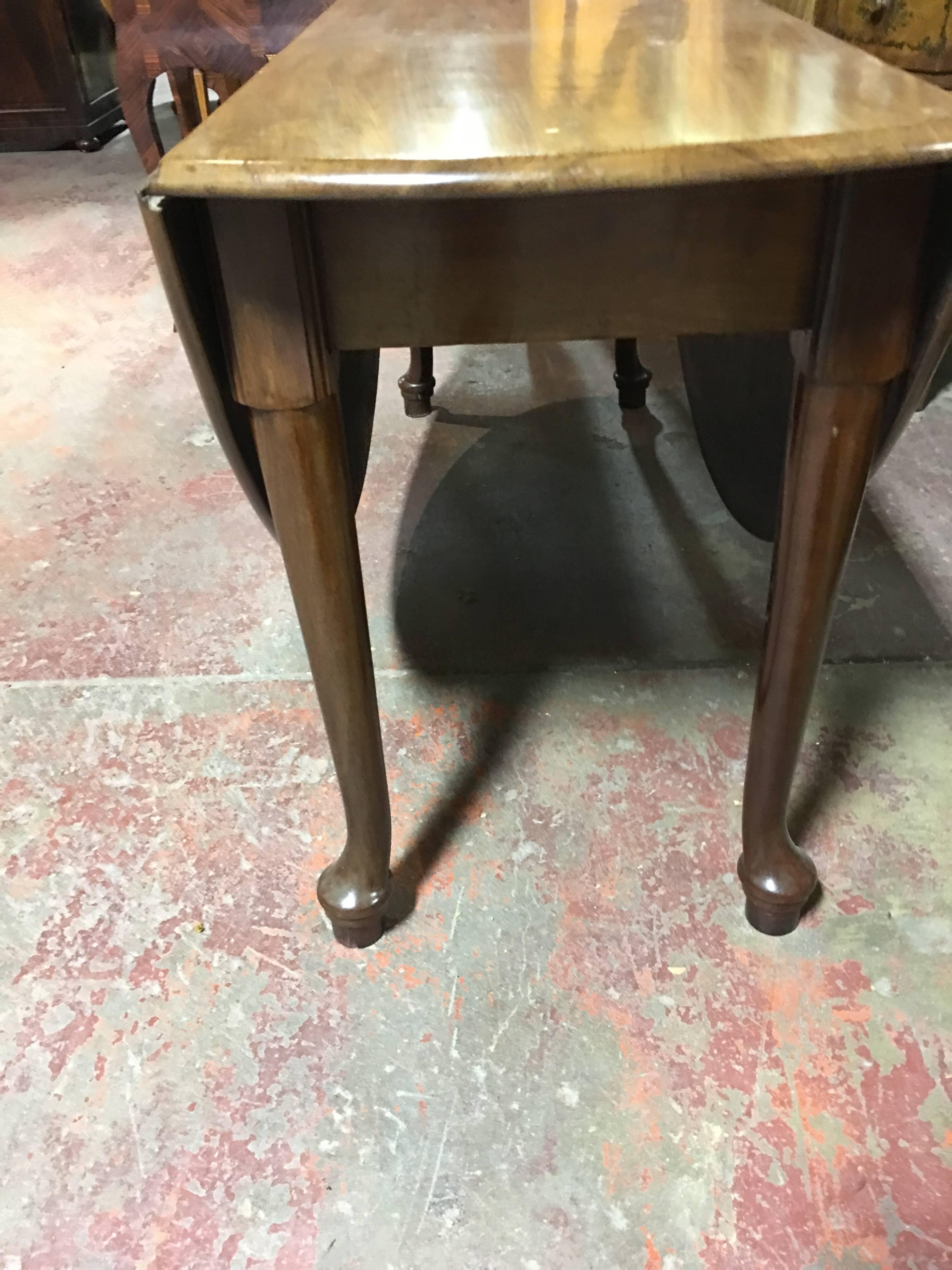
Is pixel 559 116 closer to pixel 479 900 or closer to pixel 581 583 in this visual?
pixel 479 900

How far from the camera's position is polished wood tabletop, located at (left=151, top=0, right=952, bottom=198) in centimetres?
53

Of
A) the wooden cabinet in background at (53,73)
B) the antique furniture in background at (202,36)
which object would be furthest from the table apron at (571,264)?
the wooden cabinet in background at (53,73)

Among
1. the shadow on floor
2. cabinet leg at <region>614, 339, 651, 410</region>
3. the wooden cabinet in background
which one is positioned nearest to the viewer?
the shadow on floor

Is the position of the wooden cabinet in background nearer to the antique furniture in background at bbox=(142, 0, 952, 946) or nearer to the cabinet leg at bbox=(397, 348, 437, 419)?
the cabinet leg at bbox=(397, 348, 437, 419)

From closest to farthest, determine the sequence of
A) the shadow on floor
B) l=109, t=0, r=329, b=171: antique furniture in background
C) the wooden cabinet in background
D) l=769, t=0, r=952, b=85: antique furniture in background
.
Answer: the shadow on floor, l=769, t=0, r=952, b=85: antique furniture in background, l=109, t=0, r=329, b=171: antique furniture in background, the wooden cabinet in background

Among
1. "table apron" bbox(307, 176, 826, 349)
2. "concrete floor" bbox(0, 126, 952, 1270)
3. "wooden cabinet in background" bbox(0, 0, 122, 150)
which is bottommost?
"concrete floor" bbox(0, 126, 952, 1270)

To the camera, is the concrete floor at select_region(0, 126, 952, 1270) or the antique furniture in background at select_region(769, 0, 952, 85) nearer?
the concrete floor at select_region(0, 126, 952, 1270)

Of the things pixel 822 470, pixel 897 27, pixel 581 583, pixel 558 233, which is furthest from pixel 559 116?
pixel 897 27

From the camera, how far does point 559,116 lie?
0.59 metres

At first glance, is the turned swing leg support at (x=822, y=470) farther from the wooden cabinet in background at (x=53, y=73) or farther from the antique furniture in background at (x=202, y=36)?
the wooden cabinet in background at (x=53, y=73)

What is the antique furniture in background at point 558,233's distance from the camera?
54 centimetres

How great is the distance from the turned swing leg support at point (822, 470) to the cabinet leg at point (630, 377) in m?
1.07

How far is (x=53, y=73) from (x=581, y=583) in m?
3.20

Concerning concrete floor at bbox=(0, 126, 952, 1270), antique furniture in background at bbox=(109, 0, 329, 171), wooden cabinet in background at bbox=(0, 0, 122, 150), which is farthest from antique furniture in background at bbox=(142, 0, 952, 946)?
wooden cabinet in background at bbox=(0, 0, 122, 150)
